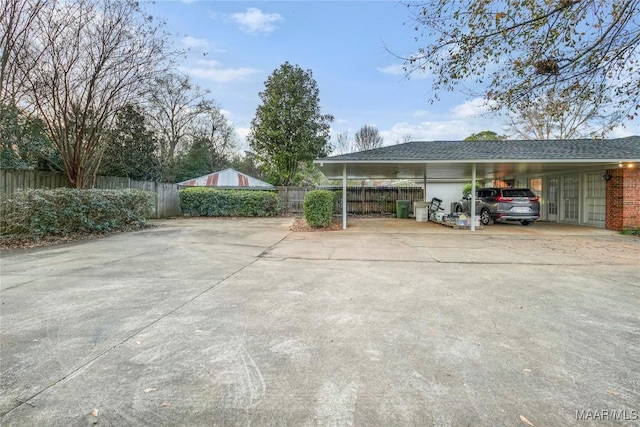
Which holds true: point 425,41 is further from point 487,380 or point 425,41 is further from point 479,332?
point 487,380

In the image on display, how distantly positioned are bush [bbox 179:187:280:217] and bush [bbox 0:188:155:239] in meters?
6.16

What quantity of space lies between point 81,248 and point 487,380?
8.40 metres

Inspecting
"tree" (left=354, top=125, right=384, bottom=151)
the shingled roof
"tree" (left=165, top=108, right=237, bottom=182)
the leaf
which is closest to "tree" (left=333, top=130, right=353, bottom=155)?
"tree" (left=354, top=125, right=384, bottom=151)

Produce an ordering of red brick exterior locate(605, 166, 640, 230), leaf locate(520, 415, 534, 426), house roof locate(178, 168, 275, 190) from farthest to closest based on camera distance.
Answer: house roof locate(178, 168, 275, 190) → red brick exterior locate(605, 166, 640, 230) → leaf locate(520, 415, 534, 426)

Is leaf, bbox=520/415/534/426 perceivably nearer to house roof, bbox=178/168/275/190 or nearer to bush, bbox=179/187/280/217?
bush, bbox=179/187/280/217

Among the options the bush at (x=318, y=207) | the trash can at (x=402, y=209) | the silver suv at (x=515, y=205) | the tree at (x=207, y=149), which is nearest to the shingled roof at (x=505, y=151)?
the bush at (x=318, y=207)

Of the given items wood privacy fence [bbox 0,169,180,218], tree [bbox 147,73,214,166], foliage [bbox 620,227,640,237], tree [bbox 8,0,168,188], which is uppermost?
tree [bbox 147,73,214,166]

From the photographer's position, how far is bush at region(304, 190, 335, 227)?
37.0 ft

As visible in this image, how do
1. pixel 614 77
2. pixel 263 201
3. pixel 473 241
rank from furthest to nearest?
1. pixel 263 201
2. pixel 473 241
3. pixel 614 77

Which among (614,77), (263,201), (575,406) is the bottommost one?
(575,406)

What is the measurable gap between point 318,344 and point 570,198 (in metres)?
15.7

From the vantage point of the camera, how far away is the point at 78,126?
10.6 metres

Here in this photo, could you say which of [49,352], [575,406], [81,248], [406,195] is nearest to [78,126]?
[81,248]

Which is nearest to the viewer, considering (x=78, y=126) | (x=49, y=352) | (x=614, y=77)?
(x=49, y=352)
